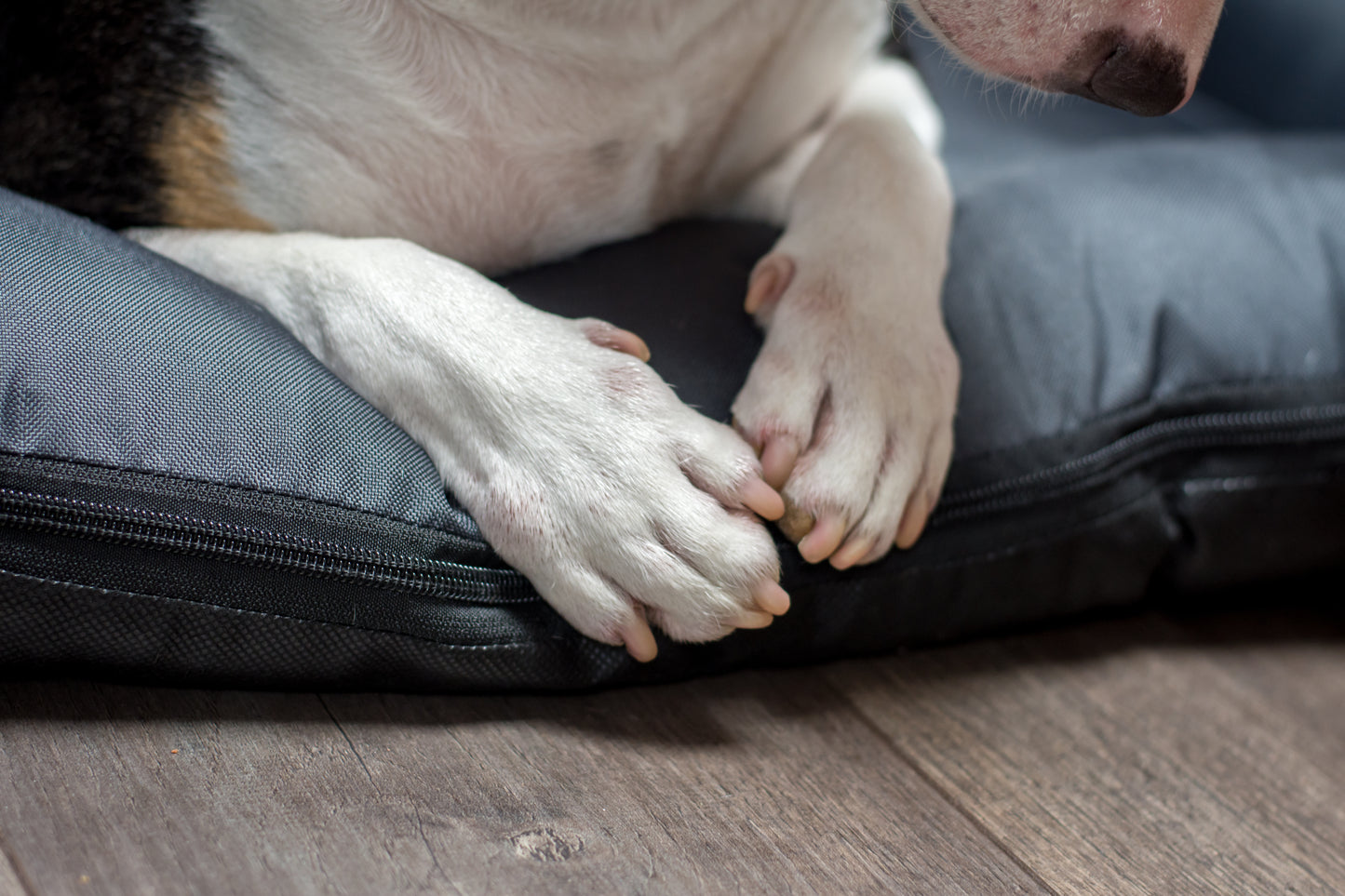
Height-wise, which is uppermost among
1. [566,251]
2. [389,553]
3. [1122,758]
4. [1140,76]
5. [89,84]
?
[1140,76]

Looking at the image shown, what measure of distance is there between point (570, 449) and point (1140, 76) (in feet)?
1.56

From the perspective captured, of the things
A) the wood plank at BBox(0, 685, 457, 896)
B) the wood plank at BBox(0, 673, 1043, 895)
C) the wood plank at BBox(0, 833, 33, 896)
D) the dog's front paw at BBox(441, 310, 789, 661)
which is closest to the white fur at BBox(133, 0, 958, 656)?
the dog's front paw at BBox(441, 310, 789, 661)

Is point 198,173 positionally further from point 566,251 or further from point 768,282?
point 768,282

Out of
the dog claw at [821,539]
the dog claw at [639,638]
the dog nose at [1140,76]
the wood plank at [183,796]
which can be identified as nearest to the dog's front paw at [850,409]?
the dog claw at [821,539]

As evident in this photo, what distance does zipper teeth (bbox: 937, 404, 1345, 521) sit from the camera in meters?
0.97

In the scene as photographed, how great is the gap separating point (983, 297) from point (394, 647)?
0.68 meters

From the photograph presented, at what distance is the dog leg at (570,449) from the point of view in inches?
31.6

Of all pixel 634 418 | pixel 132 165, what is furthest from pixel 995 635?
pixel 132 165

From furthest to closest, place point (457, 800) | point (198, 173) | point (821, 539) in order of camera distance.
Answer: point (198, 173)
point (821, 539)
point (457, 800)

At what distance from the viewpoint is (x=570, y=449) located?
82cm

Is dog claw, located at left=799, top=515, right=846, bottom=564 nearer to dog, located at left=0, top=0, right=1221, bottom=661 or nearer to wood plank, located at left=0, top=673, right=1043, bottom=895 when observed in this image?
dog, located at left=0, top=0, right=1221, bottom=661

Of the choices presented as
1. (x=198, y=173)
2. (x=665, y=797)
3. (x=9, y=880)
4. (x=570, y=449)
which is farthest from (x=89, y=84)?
(x=665, y=797)

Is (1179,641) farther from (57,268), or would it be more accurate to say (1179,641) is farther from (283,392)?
(57,268)

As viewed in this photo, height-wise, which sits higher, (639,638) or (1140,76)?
(1140,76)
